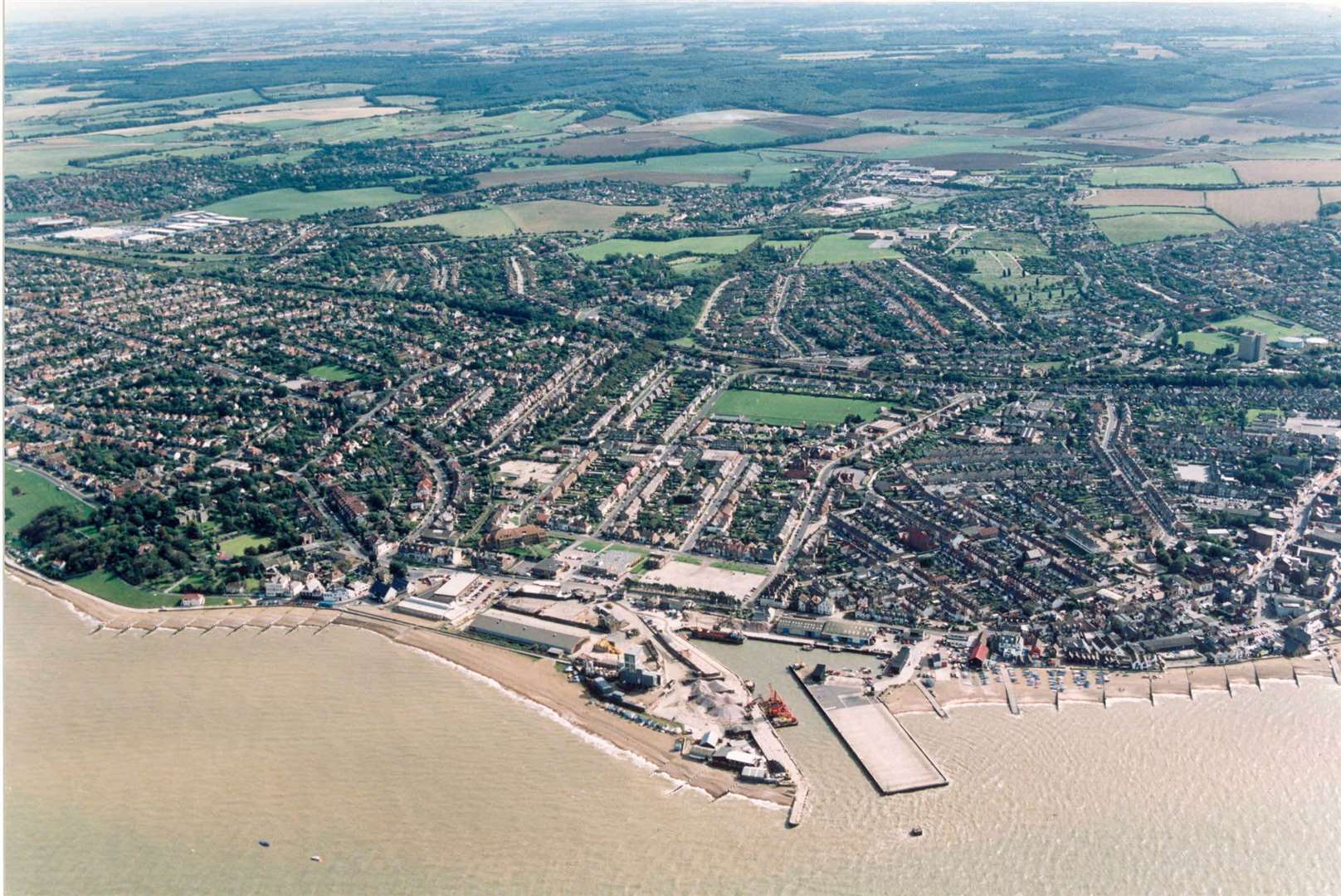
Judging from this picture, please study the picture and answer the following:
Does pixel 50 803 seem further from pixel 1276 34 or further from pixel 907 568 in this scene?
pixel 1276 34

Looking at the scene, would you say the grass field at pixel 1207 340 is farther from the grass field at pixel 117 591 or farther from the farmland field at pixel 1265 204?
the grass field at pixel 117 591

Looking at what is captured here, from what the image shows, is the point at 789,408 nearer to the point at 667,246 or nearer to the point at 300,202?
the point at 667,246

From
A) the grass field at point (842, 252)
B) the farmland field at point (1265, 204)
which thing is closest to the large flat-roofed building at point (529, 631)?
the grass field at point (842, 252)

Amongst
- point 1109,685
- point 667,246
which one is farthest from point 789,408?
point 667,246

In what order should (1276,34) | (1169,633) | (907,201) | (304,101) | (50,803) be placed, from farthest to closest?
(1276,34), (304,101), (907,201), (1169,633), (50,803)

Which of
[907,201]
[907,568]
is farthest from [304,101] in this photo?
[907,568]

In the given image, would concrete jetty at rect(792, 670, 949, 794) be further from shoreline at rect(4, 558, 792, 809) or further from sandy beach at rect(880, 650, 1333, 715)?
shoreline at rect(4, 558, 792, 809)
